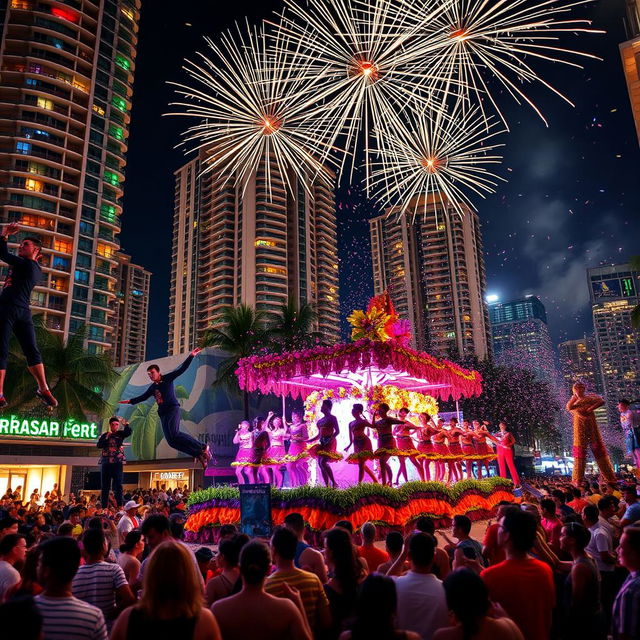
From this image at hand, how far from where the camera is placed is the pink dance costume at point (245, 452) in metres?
14.7

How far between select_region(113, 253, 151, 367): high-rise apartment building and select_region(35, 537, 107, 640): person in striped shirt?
10874 centimetres

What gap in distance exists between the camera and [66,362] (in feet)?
89.4

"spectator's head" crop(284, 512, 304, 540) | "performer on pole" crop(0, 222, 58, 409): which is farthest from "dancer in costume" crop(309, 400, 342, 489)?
"spectator's head" crop(284, 512, 304, 540)

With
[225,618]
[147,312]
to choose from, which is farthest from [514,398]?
[147,312]

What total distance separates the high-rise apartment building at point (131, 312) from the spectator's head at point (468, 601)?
110 metres

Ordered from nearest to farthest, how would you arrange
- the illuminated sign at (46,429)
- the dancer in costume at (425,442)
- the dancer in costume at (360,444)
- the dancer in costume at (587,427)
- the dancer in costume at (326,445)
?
the dancer in costume at (326,445), the dancer in costume at (360,444), the dancer in costume at (587,427), the dancer in costume at (425,442), the illuminated sign at (46,429)

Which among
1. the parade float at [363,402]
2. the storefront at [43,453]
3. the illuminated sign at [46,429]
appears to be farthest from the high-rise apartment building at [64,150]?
the parade float at [363,402]

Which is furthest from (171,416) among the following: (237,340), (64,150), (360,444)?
(64,150)

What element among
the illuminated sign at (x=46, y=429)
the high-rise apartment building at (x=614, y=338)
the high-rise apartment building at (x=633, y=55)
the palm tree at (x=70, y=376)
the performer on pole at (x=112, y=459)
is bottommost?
the performer on pole at (x=112, y=459)

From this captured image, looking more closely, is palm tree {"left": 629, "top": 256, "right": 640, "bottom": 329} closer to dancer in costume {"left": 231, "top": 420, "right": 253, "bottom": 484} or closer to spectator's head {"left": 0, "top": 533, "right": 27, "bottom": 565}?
dancer in costume {"left": 231, "top": 420, "right": 253, "bottom": 484}

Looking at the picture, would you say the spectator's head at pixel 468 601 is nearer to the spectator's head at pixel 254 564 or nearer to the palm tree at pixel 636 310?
the spectator's head at pixel 254 564

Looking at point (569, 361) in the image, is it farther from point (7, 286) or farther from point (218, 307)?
point (7, 286)

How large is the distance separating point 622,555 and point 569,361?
191 m

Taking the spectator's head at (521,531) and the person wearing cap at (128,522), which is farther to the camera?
the person wearing cap at (128,522)
